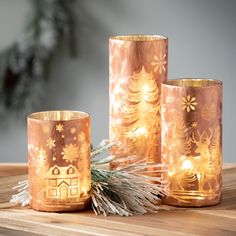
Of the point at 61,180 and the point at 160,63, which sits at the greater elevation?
the point at 160,63

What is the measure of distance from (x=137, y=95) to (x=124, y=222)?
0.24 m

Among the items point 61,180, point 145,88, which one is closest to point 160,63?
point 145,88

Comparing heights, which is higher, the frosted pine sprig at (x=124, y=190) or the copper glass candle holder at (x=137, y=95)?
the copper glass candle holder at (x=137, y=95)

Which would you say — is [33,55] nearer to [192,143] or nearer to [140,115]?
[140,115]

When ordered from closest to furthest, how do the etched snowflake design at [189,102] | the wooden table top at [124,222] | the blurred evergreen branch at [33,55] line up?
1. the wooden table top at [124,222]
2. the etched snowflake design at [189,102]
3. the blurred evergreen branch at [33,55]

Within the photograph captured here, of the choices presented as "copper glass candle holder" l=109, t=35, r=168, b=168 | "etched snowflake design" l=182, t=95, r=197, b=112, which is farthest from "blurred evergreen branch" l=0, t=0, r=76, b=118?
"etched snowflake design" l=182, t=95, r=197, b=112

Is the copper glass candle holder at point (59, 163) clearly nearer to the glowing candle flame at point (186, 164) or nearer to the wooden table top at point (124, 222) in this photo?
the wooden table top at point (124, 222)

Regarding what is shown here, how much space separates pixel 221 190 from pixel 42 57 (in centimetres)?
193

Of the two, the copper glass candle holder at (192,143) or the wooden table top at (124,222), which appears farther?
the copper glass candle holder at (192,143)

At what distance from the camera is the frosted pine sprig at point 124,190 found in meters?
1.18

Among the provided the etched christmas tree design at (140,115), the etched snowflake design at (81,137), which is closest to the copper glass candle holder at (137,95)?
the etched christmas tree design at (140,115)

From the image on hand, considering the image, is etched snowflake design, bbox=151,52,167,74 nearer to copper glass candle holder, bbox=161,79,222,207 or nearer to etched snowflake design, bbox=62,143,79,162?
copper glass candle holder, bbox=161,79,222,207

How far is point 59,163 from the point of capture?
1.17 m

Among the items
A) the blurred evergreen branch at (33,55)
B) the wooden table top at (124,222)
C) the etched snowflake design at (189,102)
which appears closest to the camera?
the wooden table top at (124,222)
